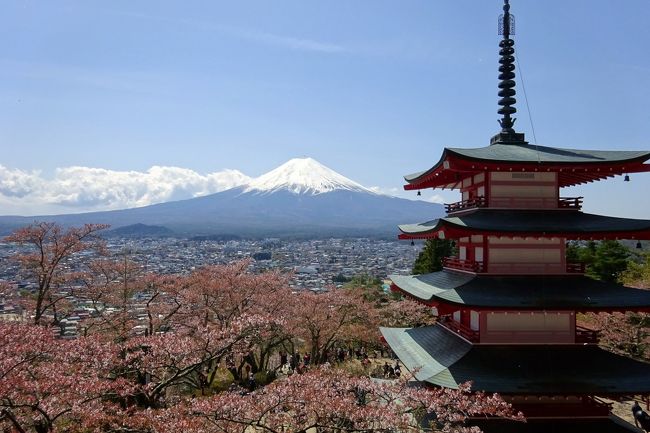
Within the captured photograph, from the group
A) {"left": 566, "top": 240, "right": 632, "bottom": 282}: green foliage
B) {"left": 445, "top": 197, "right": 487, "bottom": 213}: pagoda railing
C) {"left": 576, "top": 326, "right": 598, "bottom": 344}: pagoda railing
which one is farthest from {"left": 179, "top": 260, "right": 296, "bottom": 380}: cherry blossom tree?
{"left": 566, "top": 240, "right": 632, "bottom": 282}: green foliage

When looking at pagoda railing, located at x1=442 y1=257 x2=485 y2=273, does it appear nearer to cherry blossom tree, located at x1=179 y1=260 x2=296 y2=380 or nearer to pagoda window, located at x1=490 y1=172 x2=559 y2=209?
pagoda window, located at x1=490 y1=172 x2=559 y2=209

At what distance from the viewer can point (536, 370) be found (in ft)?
33.2

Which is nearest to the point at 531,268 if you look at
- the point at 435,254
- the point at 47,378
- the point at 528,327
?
the point at 528,327

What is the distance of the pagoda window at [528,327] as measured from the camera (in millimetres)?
10711

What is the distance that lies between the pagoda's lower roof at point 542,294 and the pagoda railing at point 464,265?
0.19 metres

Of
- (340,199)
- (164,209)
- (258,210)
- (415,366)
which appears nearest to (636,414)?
(415,366)

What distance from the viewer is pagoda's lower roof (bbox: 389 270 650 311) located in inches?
393

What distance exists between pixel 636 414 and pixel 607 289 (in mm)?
4244

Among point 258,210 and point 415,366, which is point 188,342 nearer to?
point 415,366

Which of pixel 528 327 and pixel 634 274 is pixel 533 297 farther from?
pixel 634 274

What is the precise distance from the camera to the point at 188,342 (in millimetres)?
9336

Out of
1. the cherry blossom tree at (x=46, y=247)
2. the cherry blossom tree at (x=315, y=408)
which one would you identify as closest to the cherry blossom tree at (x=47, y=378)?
the cherry blossom tree at (x=315, y=408)

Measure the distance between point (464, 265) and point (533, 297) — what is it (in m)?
2.09

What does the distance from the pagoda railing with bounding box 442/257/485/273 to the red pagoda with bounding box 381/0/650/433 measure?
0.03 metres
